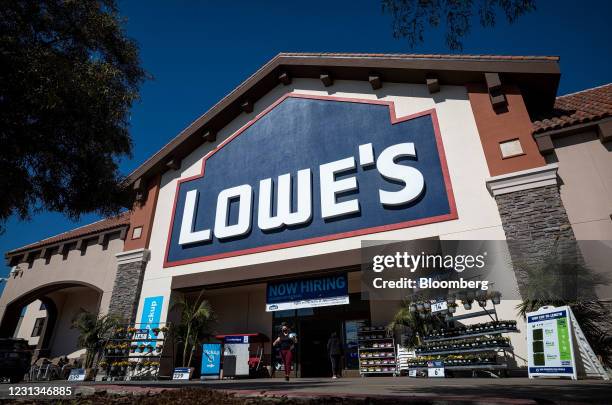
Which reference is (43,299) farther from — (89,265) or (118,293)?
(118,293)

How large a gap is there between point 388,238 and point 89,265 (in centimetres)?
1417

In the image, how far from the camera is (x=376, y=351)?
452 inches

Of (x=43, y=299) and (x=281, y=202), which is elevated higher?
(x=281, y=202)

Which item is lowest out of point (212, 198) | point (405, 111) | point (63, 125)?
point (63, 125)

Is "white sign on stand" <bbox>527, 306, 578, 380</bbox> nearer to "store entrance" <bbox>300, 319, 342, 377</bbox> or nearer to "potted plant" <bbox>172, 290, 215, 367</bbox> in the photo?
"store entrance" <bbox>300, 319, 342, 377</bbox>

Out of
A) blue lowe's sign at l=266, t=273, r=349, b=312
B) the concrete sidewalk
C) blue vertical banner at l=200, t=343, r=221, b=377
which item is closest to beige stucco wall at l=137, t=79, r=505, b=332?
blue lowe's sign at l=266, t=273, r=349, b=312

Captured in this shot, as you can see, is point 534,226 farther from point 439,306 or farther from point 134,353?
point 134,353

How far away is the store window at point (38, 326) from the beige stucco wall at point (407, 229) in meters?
12.2

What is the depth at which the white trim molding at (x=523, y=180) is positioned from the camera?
30.2ft

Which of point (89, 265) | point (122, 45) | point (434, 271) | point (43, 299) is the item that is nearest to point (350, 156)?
point (434, 271)

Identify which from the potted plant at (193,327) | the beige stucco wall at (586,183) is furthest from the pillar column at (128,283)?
the beige stucco wall at (586,183)

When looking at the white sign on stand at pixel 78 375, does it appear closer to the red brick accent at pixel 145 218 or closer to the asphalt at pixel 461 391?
the red brick accent at pixel 145 218

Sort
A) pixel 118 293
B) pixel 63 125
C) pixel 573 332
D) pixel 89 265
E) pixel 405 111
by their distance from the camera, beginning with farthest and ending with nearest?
pixel 89 265 < pixel 118 293 < pixel 405 111 < pixel 63 125 < pixel 573 332

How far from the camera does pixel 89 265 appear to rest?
1672 cm
